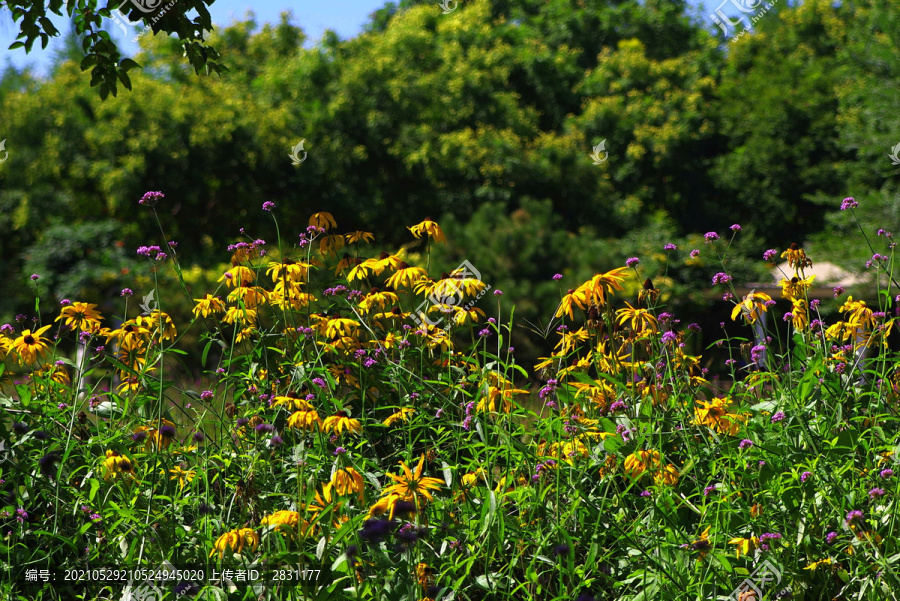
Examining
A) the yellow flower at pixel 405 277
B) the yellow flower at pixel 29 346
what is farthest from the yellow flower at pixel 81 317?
the yellow flower at pixel 405 277

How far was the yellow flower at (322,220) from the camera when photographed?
9.27 ft

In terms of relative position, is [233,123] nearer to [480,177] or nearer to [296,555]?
[480,177]

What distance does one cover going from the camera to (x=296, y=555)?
6.14 ft

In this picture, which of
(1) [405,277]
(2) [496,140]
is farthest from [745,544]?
(2) [496,140]

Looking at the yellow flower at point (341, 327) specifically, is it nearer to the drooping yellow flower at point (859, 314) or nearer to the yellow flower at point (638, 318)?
the yellow flower at point (638, 318)

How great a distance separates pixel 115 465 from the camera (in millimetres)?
2117

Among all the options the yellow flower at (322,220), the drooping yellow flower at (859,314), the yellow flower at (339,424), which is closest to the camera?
the yellow flower at (339,424)

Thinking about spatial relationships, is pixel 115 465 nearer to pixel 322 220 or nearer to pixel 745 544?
pixel 322 220

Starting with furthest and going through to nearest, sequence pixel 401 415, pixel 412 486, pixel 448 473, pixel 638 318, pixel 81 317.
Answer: pixel 81 317 → pixel 638 318 → pixel 401 415 → pixel 448 473 → pixel 412 486

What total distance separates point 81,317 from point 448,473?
1.49 m

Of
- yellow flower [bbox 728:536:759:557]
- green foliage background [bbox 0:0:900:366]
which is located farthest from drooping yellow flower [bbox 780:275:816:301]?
green foliage background [bbox 0:0:900:366]

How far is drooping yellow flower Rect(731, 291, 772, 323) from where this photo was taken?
2.40 metres

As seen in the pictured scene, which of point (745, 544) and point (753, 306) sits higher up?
point (753, 306)

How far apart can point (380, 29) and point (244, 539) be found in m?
21.9
